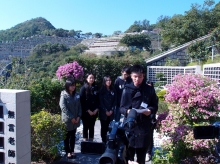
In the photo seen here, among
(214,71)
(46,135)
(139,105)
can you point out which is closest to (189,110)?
(139,105)

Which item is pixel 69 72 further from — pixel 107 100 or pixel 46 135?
pixel 46 135

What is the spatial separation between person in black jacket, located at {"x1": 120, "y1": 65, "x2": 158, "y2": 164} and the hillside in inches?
2318

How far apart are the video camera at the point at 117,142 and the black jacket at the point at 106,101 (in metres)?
2.39

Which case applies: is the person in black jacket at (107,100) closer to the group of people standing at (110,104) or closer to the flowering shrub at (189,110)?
the group of people standing at (110,104)

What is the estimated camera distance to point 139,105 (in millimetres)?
2387

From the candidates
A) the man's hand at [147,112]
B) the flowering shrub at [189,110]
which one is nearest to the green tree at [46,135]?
the flowering shrub at [189,110]

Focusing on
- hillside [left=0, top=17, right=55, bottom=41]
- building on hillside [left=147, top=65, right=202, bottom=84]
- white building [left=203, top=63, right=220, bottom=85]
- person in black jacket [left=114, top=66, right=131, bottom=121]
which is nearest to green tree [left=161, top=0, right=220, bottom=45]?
building on hillside [left=147, top=65, right=202, bottom=84]

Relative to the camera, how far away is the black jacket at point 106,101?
13.2 feet

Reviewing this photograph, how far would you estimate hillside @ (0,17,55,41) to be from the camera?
58950 millimetres

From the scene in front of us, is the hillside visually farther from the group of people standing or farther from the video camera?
the video camera

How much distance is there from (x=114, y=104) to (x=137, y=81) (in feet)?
5.90

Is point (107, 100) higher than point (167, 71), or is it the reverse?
point (167, 71)

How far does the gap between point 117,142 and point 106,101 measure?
263cm

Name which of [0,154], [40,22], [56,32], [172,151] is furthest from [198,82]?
[40,22]
